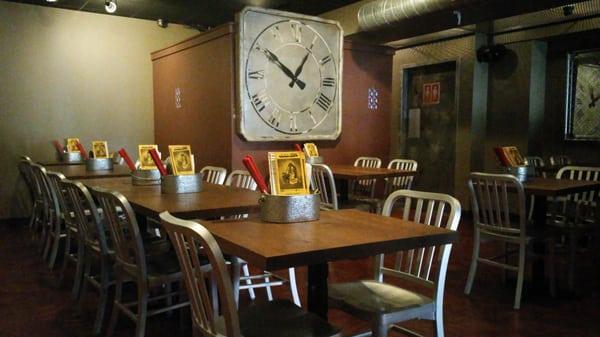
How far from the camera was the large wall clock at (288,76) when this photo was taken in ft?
15.5

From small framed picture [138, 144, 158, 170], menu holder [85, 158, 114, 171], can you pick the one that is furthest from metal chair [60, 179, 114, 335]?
menu holder [85, 158, 114, 171]

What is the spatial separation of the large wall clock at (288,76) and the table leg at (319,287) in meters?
3.20

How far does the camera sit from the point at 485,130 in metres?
6.23

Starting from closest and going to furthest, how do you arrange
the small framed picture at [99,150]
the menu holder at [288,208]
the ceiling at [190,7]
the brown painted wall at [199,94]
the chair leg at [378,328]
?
1. the chair leg at [378,328]
2. the menu holder at [288,208]
3. the small framed picture at [99,150]
4. the brown painted wall at [199,94]
5. the ceiling at [190,7]

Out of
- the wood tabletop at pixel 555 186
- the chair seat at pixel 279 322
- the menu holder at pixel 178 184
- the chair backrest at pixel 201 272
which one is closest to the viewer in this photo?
the chair backrest at pixel 201 272

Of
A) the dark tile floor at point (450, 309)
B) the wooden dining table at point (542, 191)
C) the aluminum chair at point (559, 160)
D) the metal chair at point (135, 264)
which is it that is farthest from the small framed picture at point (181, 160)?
the aluminum chair at point (559, 160)

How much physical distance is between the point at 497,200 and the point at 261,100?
2.59 meters

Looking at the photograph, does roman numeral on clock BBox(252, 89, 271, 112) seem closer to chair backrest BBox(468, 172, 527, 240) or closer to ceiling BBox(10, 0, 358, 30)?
ceiling BBox(10, 0, 358, 30)

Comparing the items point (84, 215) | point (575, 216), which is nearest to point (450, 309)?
point (575, 216)

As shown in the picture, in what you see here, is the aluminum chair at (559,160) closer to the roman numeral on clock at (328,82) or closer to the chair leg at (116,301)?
the roman numeral on clock at (328,82)

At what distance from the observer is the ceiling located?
230 inches

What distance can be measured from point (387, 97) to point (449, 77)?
1.07 m

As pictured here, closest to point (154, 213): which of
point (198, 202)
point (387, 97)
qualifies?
point (198, 202)

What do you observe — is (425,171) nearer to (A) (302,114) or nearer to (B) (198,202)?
(A) (302,114)
